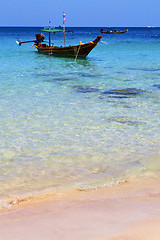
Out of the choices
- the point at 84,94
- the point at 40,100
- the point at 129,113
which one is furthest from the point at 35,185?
the point at 84,94

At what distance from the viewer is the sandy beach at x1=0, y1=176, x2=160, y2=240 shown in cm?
304

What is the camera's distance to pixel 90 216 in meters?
3.47

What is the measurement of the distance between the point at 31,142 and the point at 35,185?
7.08 feet

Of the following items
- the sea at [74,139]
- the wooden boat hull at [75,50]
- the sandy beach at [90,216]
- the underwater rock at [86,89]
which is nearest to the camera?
the sandy beach at [90,216]

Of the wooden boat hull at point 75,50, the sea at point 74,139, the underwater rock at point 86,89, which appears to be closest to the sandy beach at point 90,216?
the sea at point 74,139

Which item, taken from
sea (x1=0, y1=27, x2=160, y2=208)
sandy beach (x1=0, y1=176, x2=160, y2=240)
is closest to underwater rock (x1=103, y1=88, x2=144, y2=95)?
sea (x1=0, y1=27, x2=160, y2=208)

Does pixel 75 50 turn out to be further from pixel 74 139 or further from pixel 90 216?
pixel 90 216

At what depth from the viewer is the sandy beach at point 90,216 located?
3.04 m

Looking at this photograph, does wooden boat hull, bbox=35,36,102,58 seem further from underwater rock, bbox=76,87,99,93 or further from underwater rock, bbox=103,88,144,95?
underwater rock, bbox=103,88,144,95

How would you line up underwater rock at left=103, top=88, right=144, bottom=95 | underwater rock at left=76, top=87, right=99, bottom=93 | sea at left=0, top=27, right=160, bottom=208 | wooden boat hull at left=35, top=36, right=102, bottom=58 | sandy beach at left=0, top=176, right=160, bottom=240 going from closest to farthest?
sandy beach at left=0, top=176, right=160, bottom=240 < sea at left=0, top=27, right=160, bottom=208 < underwater rock at left=103, top=88, right=144, bottom=95 < underwater rock at left=76, top=87, right=99, bottom=93 < wooden boat hull at left=35, top=36, right=102, bottom=58

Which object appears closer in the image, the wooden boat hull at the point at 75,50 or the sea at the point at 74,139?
the sea at the point at 74,139

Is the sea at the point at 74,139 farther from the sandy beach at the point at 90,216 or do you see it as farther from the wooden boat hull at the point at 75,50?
the wooden boat hull at the point at 75,50

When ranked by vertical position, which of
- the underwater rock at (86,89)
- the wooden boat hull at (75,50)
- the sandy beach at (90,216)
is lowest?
the underwater rock at (86,89)

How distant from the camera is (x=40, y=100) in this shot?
10.9 meters
